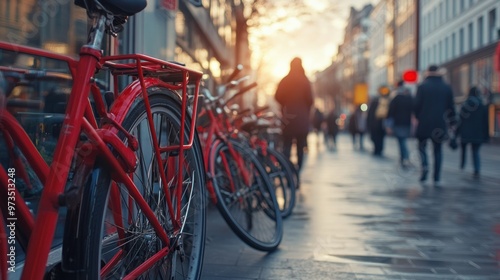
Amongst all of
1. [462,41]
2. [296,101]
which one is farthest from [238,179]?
[462,41]

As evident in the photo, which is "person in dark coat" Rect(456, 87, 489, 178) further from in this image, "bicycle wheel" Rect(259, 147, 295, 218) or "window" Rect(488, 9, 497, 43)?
"window" Rect(488, 9, 497, 43)

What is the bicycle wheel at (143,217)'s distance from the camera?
6.37 ft

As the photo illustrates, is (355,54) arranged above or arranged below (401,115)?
above

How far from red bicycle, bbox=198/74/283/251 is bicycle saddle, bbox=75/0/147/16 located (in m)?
2.05

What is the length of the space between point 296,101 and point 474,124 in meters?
5.11

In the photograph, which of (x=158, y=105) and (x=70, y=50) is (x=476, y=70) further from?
(x=158, y=105)

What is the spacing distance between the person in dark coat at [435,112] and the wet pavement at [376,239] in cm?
90

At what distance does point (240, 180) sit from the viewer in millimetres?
4625

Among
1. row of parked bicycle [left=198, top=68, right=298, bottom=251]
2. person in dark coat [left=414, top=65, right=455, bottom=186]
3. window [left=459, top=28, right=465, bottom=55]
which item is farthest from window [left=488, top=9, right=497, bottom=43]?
row of parked bicycle [left=198, top=68, right=298, bottom=251]

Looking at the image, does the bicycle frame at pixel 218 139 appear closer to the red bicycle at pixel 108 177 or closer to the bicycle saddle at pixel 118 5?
the red bicycle at pixel 108 177

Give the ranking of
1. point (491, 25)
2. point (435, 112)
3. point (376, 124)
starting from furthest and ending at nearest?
point (491, 25), point (376, 124), point (435, 112)

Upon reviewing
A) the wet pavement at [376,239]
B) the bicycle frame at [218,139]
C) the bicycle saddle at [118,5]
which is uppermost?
the bicycle saddle at [118,5]

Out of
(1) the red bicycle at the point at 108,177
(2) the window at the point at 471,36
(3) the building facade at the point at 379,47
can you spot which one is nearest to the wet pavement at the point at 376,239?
(1) the red bicycle at the point at 108,177

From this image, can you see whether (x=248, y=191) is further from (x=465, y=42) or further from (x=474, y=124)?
(x=465, y=42)
